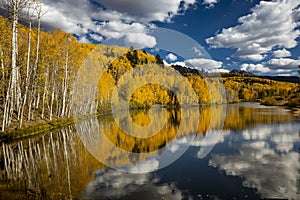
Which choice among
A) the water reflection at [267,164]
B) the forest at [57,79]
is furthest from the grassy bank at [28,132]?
the water reflection at [267,164]

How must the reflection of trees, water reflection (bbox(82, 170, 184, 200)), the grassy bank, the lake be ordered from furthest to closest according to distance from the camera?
the grassy bank
the reflection of trees
the lake
water reflection (bbox(82, 170, 184, 200))

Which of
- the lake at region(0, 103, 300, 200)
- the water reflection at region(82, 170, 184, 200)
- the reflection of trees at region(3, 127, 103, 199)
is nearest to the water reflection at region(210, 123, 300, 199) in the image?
the lake at region(0, 103, 300, 200)

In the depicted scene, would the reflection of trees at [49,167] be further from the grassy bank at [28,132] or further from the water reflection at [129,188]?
the grassy bank at [28,132]

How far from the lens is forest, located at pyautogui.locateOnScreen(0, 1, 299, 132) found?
22312 millimetres

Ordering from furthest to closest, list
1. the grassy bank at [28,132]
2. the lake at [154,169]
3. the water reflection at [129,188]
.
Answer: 1. the grassy bank at [28,132]
2. the lake at [154,169]
3. the water reflection at [129,188]

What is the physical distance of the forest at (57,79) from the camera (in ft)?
73.2

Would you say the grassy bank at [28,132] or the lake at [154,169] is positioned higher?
the grassy bank at [28,132]

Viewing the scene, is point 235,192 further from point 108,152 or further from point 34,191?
point 108,152

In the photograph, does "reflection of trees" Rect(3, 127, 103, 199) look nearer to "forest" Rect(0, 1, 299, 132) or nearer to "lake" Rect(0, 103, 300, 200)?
"lake" Rect(0, 103, 300, 200)

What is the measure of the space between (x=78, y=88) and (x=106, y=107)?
21706 millimetres

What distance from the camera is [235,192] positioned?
9.33 m

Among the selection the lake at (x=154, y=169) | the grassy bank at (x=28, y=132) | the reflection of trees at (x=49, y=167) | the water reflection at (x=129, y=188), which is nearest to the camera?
the water reflection at (x=129, y=188)

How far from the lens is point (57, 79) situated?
121ft

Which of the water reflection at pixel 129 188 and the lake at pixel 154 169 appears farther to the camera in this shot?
the lake at pixel 154 169
